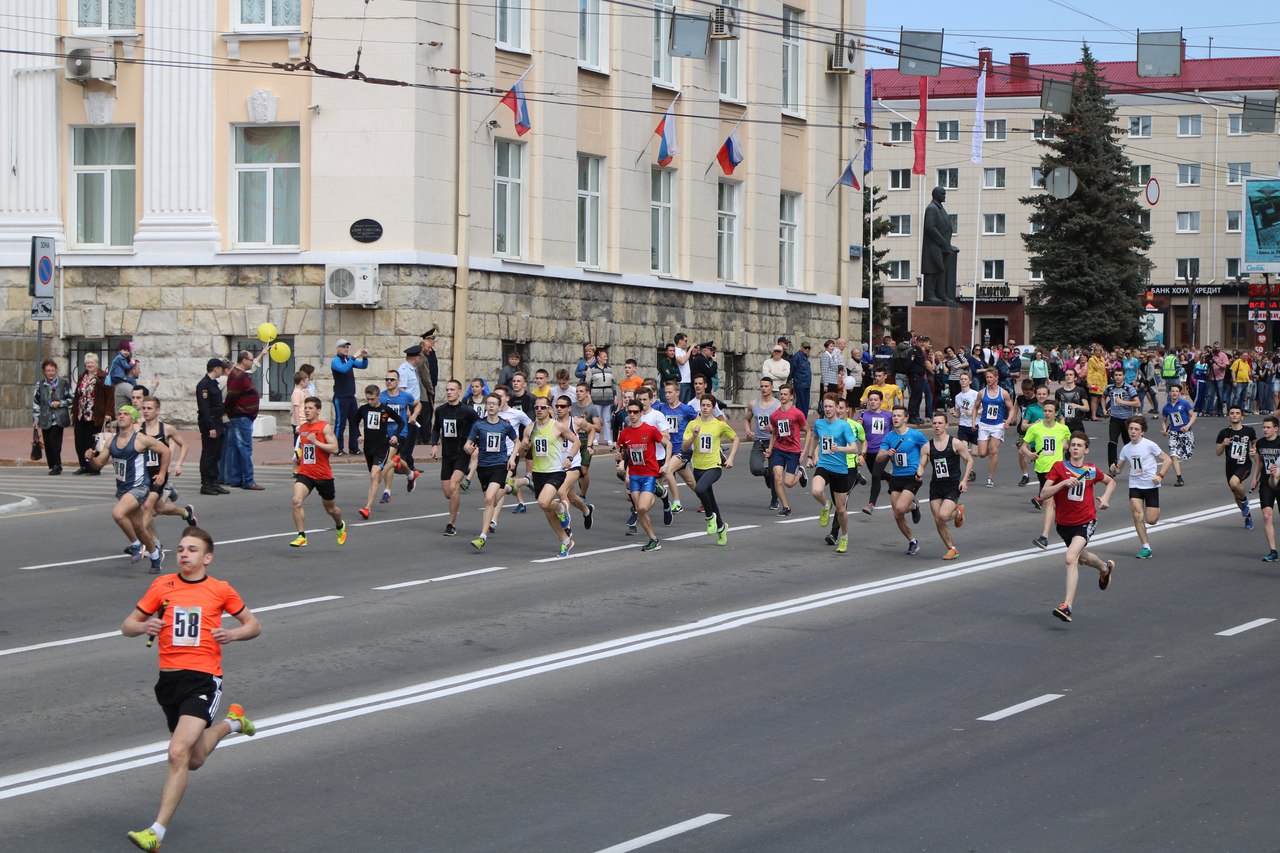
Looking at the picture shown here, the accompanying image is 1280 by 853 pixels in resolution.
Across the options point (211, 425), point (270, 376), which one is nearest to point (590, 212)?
point (270, 376)

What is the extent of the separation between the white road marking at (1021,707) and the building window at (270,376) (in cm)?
2215

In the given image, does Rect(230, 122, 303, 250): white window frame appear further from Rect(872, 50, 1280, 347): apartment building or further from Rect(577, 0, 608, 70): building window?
Rect(872, 50, 1280, 347): apartment building

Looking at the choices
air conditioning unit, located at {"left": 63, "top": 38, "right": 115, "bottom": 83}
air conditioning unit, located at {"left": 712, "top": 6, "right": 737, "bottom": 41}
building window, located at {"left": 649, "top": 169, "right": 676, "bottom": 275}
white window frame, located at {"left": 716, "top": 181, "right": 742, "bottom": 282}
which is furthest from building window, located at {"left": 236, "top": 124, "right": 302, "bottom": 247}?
white window frame, located at {"left": 716, "top": 181, "right": 742, "bottom": 282}

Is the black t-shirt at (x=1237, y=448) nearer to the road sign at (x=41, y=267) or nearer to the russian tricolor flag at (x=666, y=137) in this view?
the road sign at (x=41, y=267)

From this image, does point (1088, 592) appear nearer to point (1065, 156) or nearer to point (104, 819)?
point (104, 819)

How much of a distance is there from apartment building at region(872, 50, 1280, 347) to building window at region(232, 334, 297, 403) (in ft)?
190

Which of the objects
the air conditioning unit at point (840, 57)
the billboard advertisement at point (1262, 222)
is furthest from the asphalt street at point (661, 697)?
the billboard advertisement at point (1262, 222)

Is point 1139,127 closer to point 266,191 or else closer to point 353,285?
point 266,191

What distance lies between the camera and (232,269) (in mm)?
32031

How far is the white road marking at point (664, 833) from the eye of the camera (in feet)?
27.2

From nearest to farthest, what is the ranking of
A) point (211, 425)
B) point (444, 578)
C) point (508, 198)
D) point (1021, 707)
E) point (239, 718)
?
point (239, 718), point (1021, 707), point (444, 578), point (211, 425), point (508, 198)

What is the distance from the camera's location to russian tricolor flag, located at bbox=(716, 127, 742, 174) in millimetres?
38781

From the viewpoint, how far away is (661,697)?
11977mm

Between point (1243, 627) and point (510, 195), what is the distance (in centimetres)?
2099
